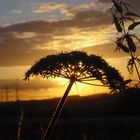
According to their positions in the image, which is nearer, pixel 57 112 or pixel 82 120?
pixel 57 112

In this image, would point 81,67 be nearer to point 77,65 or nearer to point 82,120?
point 77,65

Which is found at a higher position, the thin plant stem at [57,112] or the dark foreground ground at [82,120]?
the thin plant stem at [57,112]

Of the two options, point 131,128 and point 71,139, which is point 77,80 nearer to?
point 71,139

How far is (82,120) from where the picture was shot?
198 ft

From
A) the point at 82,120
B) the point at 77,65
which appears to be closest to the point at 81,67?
the point at 77,65

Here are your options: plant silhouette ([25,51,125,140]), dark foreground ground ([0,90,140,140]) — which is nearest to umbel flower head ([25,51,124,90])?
plant silhouette ([25,51,125,140])

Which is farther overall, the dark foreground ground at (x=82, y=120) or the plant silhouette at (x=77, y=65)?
the dark foreground ground at (x=82, y=120)

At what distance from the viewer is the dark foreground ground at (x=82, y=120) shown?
44.1m

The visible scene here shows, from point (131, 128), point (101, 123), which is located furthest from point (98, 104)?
point (131, 128)

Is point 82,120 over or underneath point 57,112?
underneath

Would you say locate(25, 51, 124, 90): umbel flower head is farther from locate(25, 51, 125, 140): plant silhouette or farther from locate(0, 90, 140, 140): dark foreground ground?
locate(0, 90, 140, 140): dark foreground ground

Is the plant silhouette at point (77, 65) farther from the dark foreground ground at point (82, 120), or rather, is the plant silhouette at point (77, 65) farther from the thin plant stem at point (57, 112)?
the dark foreground ground at point (82, 120)

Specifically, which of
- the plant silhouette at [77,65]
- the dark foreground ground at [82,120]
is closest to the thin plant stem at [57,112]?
the plant silhouette at [77,65]

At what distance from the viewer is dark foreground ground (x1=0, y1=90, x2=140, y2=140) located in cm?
4412
